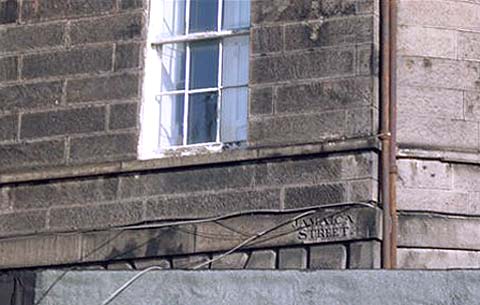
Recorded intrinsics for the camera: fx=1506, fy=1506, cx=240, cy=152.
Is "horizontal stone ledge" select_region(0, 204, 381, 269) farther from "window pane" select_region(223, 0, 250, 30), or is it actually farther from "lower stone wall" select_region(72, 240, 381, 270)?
"window pane" select_region(223, 0, 250, 30)

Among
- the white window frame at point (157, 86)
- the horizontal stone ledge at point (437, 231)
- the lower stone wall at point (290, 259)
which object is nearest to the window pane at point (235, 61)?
the white window frame at point (157, 86)

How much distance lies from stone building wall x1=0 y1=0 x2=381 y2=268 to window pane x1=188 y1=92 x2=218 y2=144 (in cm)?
37

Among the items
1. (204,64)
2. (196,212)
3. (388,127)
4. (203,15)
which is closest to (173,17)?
(203,15)

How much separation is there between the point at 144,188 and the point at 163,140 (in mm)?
480

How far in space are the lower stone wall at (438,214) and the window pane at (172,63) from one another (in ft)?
6.88

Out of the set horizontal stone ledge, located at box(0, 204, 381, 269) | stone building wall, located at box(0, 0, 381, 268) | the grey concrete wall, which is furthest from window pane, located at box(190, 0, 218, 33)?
the grey concrete wall

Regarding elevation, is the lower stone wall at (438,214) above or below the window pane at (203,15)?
below

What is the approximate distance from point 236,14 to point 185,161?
4.34 feet

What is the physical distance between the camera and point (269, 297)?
8680 mm

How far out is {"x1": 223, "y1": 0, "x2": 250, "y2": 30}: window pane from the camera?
11977mm

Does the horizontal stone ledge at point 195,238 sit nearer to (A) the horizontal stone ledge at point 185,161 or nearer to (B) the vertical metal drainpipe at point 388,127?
(B) the vertical metal drainpipe at point 388,127

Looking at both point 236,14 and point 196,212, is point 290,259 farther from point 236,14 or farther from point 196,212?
point 236,14

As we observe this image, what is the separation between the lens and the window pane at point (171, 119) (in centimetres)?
1198

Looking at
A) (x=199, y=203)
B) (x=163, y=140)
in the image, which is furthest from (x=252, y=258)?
(x=163, y=140)
